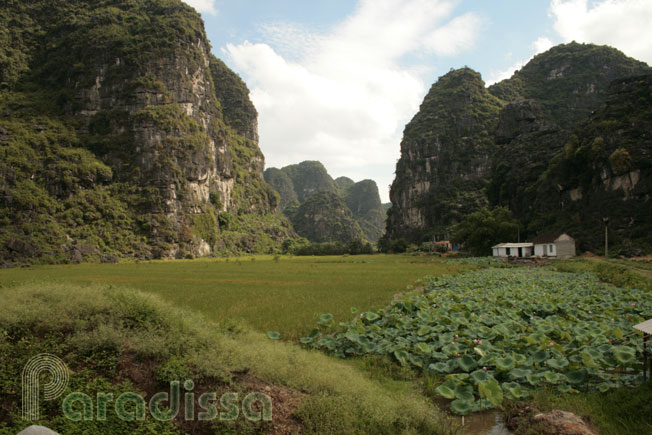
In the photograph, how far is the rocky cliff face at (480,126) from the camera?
254ft

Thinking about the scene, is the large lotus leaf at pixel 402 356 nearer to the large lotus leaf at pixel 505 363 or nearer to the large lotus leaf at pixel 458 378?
the large lotus leaf at pixel 458 378

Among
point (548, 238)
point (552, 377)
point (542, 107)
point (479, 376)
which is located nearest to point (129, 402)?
point (479, 376)

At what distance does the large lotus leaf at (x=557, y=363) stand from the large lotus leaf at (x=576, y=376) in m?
0.15

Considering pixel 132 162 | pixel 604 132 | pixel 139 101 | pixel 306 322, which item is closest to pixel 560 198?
pixel 604 132

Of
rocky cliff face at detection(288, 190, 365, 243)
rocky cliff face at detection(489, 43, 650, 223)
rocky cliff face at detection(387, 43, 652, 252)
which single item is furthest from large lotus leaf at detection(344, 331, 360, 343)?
rocky cliff face at detection(288, 190, 365, 243)

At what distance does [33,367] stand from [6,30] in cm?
11264

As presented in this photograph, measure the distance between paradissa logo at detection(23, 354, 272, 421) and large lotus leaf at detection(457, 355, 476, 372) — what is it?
321 cm

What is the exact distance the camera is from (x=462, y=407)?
15.6 feet

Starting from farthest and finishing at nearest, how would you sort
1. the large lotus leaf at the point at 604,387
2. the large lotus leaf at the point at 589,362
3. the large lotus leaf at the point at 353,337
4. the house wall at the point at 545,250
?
the house wall at the point at 545,250, the large lotus leaf at the point at 353,337, the large lotus leaf at the point at 589,362, the large lotus leaf at the point at 604,387

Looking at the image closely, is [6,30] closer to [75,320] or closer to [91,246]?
[91,246]

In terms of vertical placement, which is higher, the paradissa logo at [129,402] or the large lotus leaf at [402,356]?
the paradissa logo at [129,402]

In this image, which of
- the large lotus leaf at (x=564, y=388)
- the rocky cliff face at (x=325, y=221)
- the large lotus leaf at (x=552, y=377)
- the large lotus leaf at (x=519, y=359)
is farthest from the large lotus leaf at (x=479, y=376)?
the rocky cliff face at (x=325, y=221)

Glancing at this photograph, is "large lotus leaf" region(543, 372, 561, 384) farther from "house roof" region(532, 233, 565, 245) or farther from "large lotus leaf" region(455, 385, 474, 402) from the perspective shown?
"house roof" region(532, 233, 565, 245)

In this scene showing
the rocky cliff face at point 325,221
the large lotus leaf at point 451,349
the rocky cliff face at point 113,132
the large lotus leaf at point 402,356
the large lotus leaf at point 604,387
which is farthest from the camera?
the rocky cliff face at point 325,221
